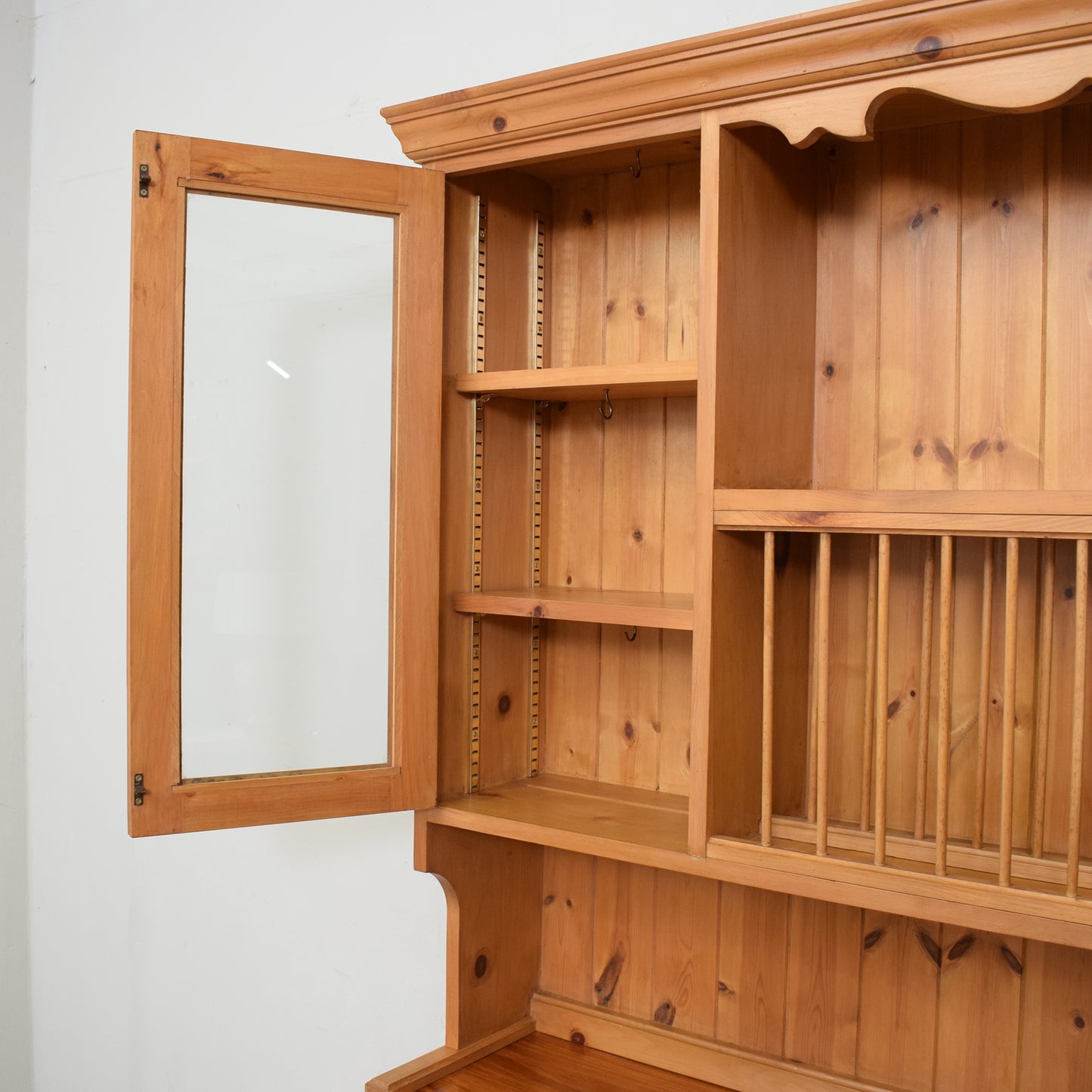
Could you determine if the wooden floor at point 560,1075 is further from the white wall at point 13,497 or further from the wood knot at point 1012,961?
the white wall at point 13,497

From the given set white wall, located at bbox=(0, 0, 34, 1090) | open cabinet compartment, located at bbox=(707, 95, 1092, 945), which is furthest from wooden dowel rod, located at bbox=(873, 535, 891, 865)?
white wall, located at bbox=(0, 0, 34, 1090)

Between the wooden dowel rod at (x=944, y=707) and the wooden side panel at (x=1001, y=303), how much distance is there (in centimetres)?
25

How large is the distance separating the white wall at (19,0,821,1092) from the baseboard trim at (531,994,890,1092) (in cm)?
45

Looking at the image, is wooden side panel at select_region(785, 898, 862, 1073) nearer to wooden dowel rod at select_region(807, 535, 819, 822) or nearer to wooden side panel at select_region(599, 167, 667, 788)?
wooden dowel rod at select_region(807, 535, 819, 822)

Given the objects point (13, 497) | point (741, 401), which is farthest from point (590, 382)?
point (13, 497)

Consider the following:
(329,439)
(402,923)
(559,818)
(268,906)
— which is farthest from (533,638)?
(268,906)

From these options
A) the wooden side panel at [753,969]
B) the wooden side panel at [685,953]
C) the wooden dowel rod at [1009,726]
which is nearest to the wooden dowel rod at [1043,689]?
the wooden dowel rod at [1009,726]

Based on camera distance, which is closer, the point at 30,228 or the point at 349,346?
the point at 349,346

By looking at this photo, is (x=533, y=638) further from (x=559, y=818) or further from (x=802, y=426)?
(x=802, y=426)

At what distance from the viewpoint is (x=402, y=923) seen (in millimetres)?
2225

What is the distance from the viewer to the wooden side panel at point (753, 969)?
1.59 meters

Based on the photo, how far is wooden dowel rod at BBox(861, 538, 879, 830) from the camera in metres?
1.45

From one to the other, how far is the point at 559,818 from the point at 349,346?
2.42 feet

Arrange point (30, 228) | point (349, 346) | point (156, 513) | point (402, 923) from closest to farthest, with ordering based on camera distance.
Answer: point (156, 513) → point (349, 346) → point (402, 923) → point (30, 228)
